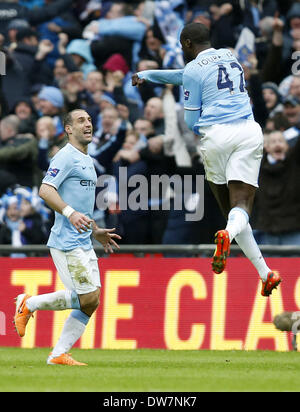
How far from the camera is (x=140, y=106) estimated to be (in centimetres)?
1564

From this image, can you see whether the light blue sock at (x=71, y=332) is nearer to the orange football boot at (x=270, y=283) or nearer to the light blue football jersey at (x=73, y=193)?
the light blue football jersey at (x=73, y=193)

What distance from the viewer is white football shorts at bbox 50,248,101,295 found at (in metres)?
9.34

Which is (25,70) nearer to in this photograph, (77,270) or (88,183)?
(88,183)

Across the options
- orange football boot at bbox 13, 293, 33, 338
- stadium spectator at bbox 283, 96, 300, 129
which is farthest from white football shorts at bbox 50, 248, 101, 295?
stadium spectator at bbox 283, 96, 300, 129

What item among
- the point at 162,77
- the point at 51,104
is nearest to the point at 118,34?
the point at 51,104

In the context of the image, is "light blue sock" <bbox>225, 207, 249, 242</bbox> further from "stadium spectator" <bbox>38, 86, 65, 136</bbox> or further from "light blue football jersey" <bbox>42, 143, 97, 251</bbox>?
"stadium spectator" <bbox>38, 86, 65, 136</bbox>

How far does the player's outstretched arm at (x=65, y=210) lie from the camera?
8.77m

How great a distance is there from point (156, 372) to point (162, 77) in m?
2.91

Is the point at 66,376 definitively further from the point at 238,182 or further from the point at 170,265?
the point at 170,265

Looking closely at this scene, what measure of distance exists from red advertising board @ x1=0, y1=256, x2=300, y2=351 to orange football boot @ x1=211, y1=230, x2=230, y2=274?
379 centimetres

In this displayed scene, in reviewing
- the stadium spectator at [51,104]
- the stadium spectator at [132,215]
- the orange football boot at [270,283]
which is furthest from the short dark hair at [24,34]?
the orange football boot at [270,283]

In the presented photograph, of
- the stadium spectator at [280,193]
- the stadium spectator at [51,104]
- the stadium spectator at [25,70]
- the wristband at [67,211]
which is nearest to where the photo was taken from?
the wristband at [67,211]

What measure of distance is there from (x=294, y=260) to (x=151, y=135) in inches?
122

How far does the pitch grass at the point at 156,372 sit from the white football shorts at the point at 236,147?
176cm
